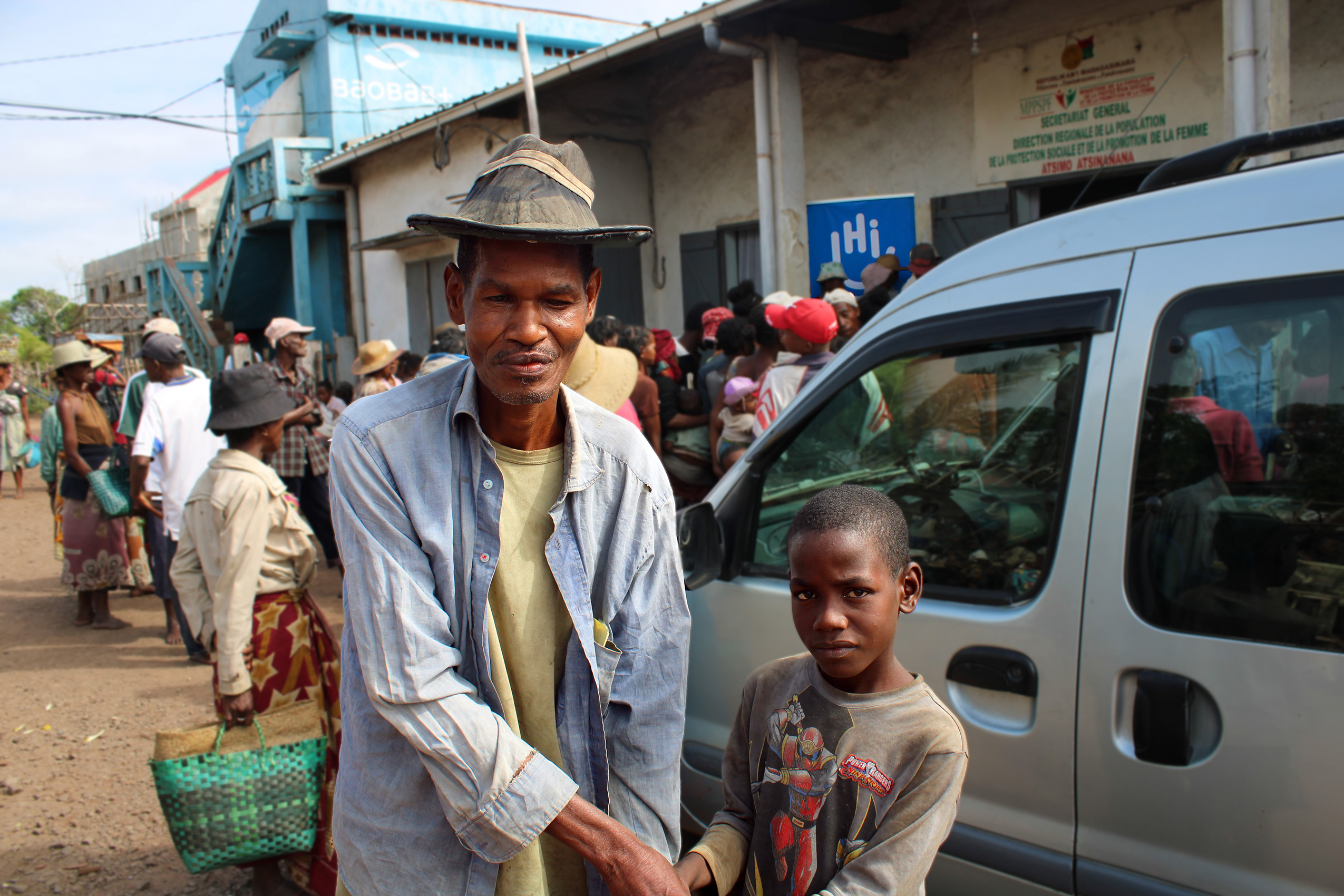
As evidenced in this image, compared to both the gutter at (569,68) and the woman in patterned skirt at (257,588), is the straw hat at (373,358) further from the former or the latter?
the gutter at (569,68)

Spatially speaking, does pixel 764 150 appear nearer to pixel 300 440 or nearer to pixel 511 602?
pixel 300 440

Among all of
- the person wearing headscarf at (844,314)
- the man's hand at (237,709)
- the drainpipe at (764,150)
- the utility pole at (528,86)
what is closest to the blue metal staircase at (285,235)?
the utility pole at (528,86)

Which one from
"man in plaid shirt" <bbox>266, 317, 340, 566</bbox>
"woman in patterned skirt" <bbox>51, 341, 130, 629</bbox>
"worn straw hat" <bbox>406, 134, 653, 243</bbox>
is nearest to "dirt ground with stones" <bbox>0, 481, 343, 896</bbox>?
"woman in patterned skirt" <bbox>51, 341, 130, 629</bbox>

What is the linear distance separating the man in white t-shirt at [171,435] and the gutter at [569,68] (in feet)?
13.8

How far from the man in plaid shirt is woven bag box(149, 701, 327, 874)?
3.33m

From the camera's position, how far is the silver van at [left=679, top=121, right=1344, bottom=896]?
1.64 meters

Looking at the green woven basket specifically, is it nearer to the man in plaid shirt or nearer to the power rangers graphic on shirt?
the power rangers graphic on shirt

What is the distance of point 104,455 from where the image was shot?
6.54 meters

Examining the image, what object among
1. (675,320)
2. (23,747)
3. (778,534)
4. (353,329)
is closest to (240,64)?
(353,329)

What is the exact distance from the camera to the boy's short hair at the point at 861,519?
1514 mm

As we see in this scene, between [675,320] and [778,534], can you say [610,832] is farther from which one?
[675,320]

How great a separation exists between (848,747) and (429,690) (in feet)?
2.16

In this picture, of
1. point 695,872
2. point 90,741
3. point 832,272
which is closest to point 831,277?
point 832,272

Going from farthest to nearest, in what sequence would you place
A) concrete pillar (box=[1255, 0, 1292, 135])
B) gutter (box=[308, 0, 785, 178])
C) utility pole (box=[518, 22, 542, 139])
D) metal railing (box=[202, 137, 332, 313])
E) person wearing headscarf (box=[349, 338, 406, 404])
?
metal railing (box=[202, 137, 332, 313]) → utility pole (box=[518, 22, 542, 139]) → gutter (box=[308, 0, 785, 178]) → person wearing headscarf (box=[349, 338, 406, 404]) → concrete pillar (box=[1255, 0, 1292, 135])
